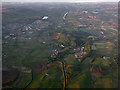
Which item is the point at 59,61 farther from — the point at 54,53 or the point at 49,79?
the point at 49,79

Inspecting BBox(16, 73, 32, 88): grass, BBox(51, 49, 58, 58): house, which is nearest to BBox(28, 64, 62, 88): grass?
BBox(16, 73, 32, 88): grass

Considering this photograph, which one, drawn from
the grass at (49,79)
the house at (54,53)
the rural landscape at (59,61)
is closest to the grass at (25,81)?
the rural landscape at (59,61)

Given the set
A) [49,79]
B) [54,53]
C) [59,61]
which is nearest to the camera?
[49,79]

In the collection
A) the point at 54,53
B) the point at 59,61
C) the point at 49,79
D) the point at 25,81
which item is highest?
the point at 54,53

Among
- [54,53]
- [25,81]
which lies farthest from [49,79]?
[54,53]

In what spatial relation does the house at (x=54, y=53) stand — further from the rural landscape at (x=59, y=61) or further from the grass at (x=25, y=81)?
the grass at (x=25, y=81)

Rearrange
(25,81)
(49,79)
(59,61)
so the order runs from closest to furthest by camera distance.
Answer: (25,81) < (49,79) < (59,61)

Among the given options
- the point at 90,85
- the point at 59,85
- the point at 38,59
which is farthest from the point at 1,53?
→ the point at 90,85

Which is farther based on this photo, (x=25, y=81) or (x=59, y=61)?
(x=59, y=61)

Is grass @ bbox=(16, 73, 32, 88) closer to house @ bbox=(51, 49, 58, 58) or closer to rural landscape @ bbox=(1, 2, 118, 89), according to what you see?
rural landscape @ bbox=(1, 2, 118, 89)

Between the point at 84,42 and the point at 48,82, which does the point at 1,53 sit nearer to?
the point at 48,82

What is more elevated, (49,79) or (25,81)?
(49,79)
